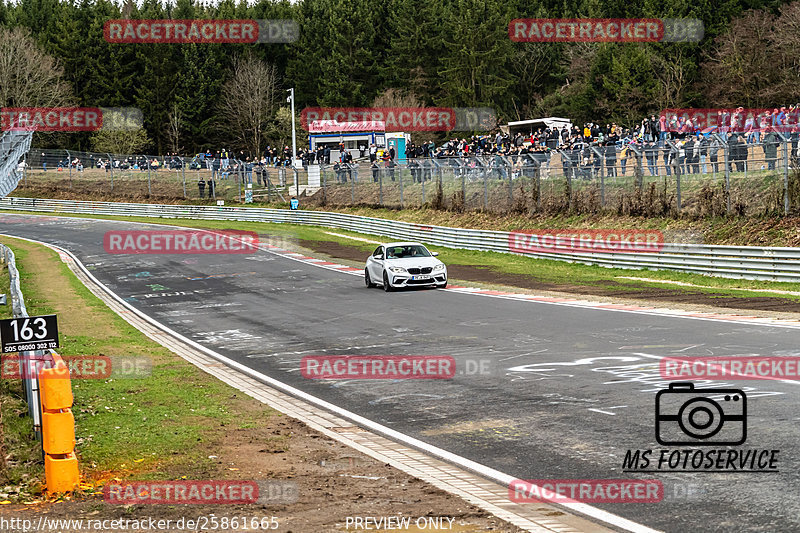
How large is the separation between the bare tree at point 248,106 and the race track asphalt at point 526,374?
227ft

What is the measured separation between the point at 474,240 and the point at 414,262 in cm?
1314

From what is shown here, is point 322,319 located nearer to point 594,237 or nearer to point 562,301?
point 562,301

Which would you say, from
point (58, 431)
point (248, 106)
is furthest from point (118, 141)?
point (58, 431)

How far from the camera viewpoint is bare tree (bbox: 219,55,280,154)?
96.4 meters

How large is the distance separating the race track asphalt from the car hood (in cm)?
83

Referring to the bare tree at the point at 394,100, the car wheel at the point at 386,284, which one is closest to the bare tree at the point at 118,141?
the bare tree at the point at 394,100

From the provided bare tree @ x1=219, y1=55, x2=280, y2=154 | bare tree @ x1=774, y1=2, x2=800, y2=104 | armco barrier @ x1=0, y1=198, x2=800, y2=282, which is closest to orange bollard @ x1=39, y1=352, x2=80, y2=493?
armco barrier @ x1=0, y1=198, x2=800, y2=282

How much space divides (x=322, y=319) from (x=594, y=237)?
15241 mm

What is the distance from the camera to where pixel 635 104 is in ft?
218

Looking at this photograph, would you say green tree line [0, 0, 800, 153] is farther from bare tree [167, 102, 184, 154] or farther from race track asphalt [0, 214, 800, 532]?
race track asphalt [0, 214, 800, 532]

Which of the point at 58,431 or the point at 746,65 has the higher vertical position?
the point at 746,65

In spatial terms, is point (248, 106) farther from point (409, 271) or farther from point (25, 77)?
point (409, 271)

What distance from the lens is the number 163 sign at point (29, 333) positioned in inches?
346

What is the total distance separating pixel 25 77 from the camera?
89.1 m
